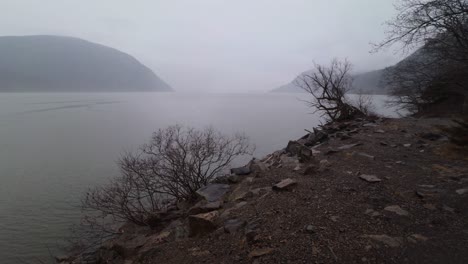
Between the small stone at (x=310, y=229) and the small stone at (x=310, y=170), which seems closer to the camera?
the small stone at (x=310, y=229)

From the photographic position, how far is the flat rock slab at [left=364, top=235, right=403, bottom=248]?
15.5 feet

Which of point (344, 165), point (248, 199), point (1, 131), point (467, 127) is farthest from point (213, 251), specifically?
point (1, 131)

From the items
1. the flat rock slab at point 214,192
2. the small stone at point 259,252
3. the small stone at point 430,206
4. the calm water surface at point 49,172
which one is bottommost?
the calm water surface at point 49,172

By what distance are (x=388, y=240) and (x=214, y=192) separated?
5.90 meters

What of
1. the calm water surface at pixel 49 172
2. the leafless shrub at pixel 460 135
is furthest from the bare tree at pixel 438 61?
the calm water surface at pixel 49 172

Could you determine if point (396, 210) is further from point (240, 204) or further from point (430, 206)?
point (240, 204)

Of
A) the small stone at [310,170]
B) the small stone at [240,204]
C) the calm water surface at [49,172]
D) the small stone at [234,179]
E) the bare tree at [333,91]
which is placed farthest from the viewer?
the bare tree at [333,91]

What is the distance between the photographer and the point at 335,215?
5.84 metres

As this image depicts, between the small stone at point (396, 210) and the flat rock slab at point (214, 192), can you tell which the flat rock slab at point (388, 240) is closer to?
the small stone at point (396, 210)

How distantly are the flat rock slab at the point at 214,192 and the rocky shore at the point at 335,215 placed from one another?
5 cm

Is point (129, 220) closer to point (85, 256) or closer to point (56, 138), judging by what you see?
point (85, 256)

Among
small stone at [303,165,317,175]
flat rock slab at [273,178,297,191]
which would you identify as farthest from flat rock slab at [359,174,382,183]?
flat rock slab at [273,178,297,191]

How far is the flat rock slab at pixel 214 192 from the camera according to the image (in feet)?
30.6

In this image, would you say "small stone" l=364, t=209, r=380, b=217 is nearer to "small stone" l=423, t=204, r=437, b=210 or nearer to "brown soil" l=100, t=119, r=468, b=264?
"brown soil" l=100, t=119, r=468, b=264
